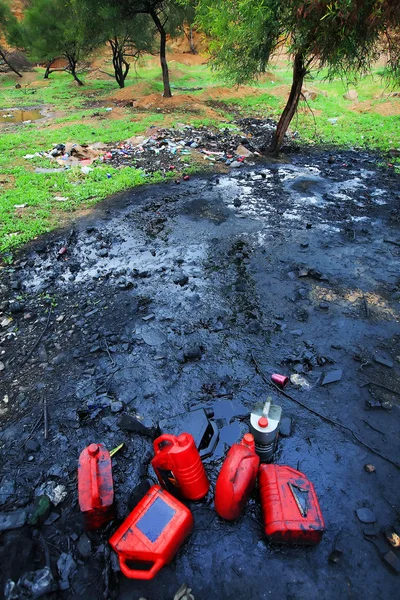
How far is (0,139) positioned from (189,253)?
8.92m

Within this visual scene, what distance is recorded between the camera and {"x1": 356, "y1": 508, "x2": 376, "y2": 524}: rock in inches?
92.0

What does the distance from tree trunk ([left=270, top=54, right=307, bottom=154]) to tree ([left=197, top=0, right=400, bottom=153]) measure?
29mm

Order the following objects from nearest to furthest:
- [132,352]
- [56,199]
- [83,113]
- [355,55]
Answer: [132,352] < [355,55] < [56,199] < [83,113]

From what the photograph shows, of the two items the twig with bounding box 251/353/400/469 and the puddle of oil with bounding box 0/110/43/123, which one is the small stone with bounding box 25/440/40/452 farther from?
the puddle of oil with bounding box 0/110/43/123

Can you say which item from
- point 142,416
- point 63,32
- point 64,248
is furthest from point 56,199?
point 63,32

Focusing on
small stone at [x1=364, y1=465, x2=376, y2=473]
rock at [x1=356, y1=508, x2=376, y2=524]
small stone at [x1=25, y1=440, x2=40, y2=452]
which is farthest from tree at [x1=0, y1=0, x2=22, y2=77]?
rock at [x1=356, y1=508, x2=376, y2=524]

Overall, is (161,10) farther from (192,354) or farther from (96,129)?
(192,354)

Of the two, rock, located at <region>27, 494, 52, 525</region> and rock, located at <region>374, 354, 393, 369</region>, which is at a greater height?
rock, located at <region>374, 354, 393, 369</region>

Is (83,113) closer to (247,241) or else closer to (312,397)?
(247,241)

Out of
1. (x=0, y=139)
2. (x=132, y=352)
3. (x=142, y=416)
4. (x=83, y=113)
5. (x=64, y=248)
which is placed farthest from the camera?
(x=83, y=113)

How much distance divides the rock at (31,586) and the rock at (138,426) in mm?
1061

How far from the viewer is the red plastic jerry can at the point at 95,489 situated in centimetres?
214

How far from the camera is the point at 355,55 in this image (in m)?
6.36

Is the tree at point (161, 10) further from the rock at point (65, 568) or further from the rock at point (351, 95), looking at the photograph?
the rock at point (65, 568)
